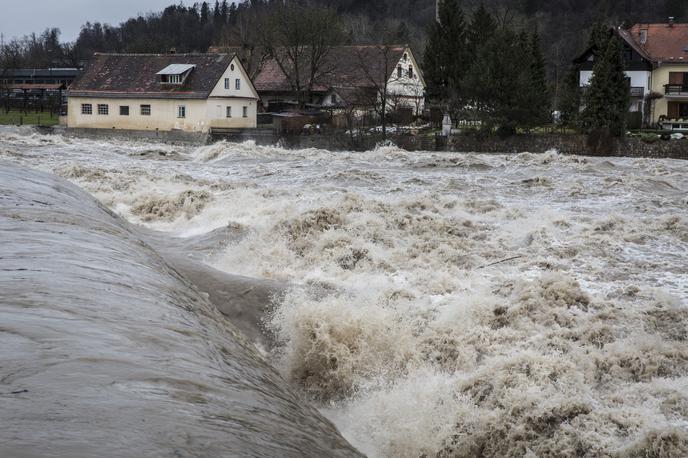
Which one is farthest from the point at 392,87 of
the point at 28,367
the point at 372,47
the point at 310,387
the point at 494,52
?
the point at 28,367

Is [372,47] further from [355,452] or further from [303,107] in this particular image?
[355,452]

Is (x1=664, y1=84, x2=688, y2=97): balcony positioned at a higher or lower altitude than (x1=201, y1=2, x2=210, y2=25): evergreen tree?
lower

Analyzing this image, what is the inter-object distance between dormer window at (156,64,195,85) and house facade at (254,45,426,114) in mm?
8972

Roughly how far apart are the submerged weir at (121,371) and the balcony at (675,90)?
171 ft

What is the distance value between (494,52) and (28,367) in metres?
40.1

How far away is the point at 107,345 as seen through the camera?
209 inches

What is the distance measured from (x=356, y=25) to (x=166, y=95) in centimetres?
5835

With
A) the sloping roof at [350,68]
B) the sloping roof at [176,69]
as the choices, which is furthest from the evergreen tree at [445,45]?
the sloping roof at [176,69]

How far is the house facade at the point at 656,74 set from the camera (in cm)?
5406

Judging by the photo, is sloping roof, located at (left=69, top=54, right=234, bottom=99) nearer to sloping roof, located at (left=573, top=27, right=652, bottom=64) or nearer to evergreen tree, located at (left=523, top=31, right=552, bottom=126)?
evergreen tree, located at (left=523, top=31, right=552, bottom=126)

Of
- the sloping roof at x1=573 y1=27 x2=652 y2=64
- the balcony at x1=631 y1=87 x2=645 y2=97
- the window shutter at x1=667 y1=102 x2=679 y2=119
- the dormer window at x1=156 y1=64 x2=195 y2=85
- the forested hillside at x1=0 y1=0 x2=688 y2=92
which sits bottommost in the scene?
the window shutter at x1=667 y1=102 x2=679 y2=119

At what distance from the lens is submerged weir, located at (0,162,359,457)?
4078 mm

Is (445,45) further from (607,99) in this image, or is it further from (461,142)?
(607,99)

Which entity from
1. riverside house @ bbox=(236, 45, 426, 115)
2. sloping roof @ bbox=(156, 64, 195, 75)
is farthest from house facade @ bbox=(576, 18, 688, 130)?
sloping roof @ bbox=(156, 64, 195, 75)
